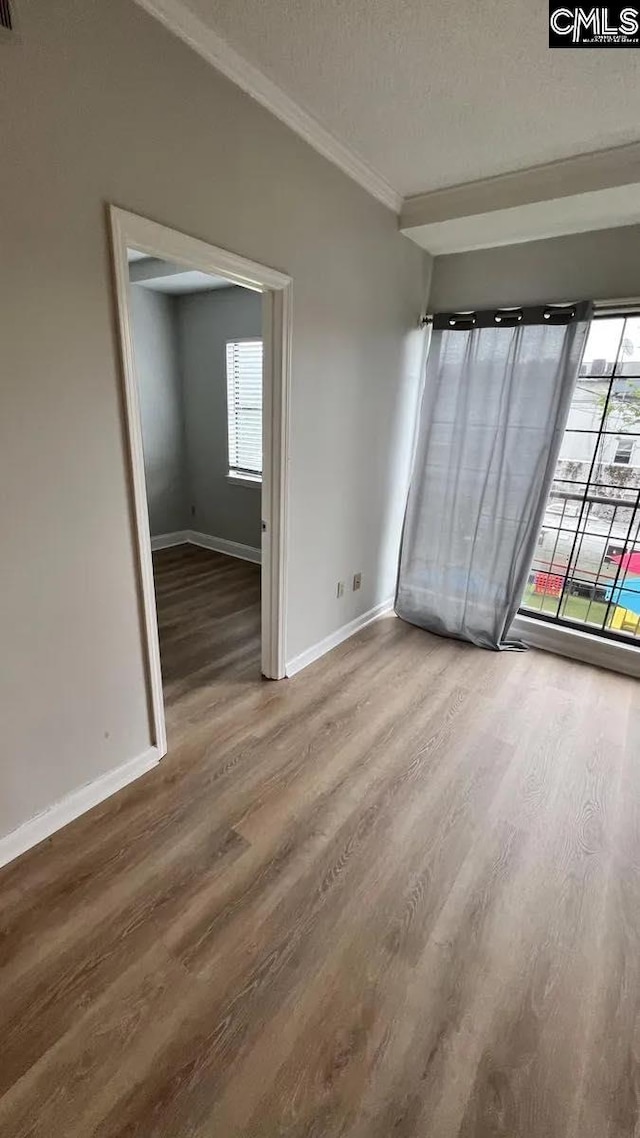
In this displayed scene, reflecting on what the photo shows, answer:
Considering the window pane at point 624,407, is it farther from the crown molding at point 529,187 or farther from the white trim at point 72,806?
A: the white trim at point 72,806

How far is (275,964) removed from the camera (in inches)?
52.4

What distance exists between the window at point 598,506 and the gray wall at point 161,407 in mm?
3658

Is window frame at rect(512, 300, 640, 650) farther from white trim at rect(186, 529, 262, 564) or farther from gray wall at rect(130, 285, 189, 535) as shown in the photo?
gray wall at rect(130, 285, 189, 535)

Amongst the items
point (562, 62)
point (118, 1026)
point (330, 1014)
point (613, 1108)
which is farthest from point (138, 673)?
point (562, 62)

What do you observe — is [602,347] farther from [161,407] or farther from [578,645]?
[161,407]

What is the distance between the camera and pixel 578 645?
9.96ft

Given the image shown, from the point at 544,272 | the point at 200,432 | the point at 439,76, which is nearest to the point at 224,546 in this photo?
the point at 200,432

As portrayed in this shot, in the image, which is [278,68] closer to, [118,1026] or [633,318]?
[633,318]

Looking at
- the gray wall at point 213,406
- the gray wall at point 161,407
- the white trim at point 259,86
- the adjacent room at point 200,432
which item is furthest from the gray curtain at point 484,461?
the gray wall at point 161,407

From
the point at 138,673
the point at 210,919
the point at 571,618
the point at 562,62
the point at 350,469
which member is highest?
the point at 562,62

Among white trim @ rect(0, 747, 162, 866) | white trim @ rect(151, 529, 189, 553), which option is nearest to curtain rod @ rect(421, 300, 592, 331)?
white trim @ rect(0, 747, 162, 866)

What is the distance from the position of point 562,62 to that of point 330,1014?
289 cm

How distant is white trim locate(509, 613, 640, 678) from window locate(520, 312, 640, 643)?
77mm

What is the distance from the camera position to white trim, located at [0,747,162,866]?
159cm
